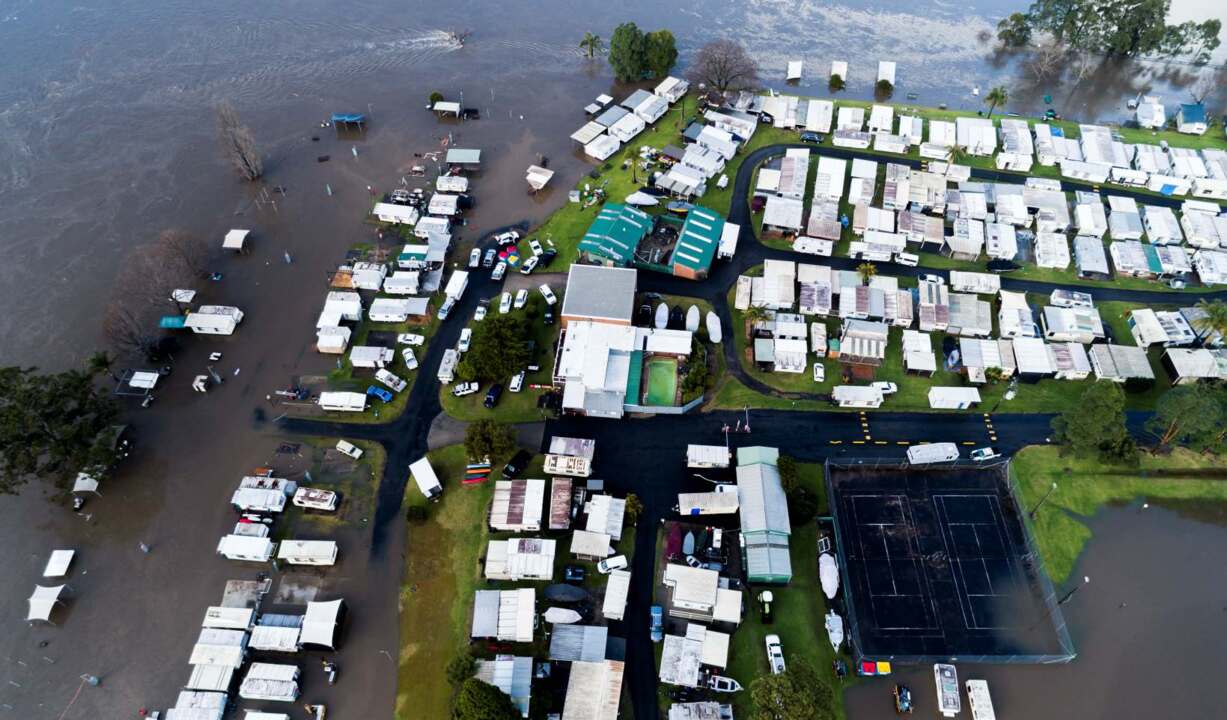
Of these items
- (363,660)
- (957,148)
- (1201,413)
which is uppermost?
(957,148)

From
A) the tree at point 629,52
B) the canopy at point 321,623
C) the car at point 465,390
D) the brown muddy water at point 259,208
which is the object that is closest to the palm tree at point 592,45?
the brown muddy water at point 259,208

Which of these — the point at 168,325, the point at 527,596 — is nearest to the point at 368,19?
the point at 168,325

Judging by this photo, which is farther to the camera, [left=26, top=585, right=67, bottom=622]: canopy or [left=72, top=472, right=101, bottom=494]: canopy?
[left=72, top=472, right=101, bottom=494]: canopy

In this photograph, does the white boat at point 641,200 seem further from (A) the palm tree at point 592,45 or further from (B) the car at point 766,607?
(B) the car at point 766,607

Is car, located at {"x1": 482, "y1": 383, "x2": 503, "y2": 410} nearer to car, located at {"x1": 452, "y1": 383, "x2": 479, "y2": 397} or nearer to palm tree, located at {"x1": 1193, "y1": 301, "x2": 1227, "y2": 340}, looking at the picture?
car, located at {"x1": 452, "y1": 383, "x2": 479, "y2": 397}

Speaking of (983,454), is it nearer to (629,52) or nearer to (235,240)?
(629,52)

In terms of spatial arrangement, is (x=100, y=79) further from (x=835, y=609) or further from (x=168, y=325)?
(x=835, y=609)

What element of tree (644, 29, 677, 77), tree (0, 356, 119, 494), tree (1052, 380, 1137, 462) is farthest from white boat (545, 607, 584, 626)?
tree (644, 29, 677, 77)
